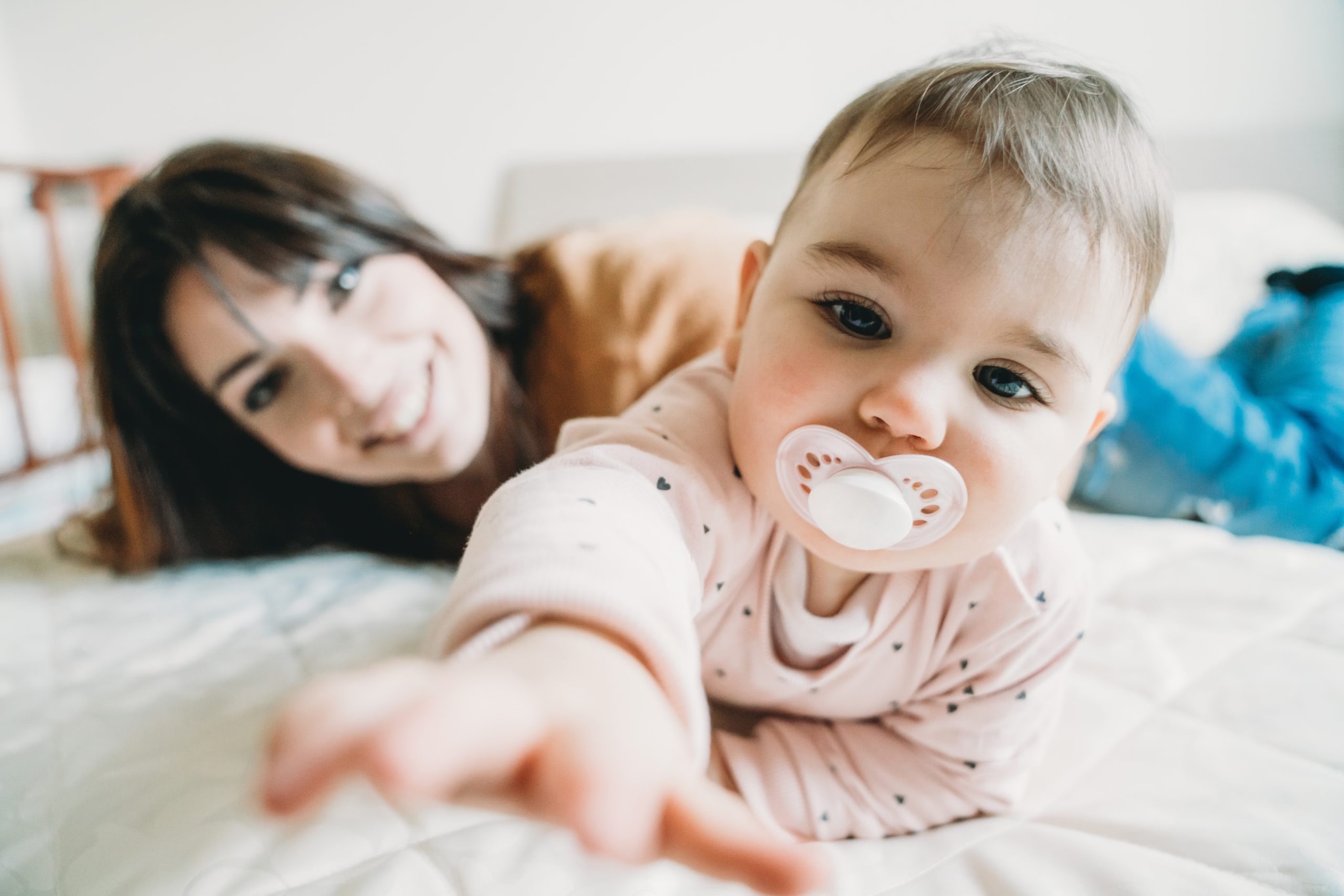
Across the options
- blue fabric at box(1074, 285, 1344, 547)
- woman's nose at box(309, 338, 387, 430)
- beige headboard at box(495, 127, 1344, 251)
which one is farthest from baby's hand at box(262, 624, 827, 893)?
beige headboard at box(495, 127, 1344, 251)

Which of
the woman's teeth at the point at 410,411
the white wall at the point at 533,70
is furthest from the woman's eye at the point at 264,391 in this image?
the white wall at the point at 533,70

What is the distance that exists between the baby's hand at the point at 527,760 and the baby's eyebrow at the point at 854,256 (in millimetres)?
242

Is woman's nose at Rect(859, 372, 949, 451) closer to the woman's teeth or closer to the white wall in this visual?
the woman's teeth

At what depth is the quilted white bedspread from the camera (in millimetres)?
424

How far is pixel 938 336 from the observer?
1.18ft

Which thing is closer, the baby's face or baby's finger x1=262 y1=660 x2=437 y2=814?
baby's finger x1=262 y1=660 x2=437 y2=814

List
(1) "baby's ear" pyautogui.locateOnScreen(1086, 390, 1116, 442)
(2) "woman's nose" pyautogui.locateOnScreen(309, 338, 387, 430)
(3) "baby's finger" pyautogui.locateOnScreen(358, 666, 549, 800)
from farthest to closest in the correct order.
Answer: (2) "woman's nose" pyautogui.locateOnScreen(309, 338, 387, 430) < (1) "baby's ear" pyautogui.locateOnScreen(1086, 390, 1116, 442) < (3) "baby's finger" pyautogui.locateOnScreen(358, 666, 549, 800)

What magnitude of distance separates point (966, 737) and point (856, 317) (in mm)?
302

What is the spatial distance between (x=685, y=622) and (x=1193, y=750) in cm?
45

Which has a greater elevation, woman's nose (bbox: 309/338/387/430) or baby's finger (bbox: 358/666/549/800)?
baby's finger (bbox: 358/666/549/800)

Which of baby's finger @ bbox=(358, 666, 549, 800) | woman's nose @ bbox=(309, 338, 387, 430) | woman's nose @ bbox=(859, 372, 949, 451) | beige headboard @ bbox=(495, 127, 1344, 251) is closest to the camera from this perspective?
baby's finger @ bbox=(358, 666, 549, 800)

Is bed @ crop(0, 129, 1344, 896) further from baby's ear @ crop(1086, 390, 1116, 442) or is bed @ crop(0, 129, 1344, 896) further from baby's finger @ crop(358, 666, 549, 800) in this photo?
baby's ear @ crop(1086, 390, 1116, 442)

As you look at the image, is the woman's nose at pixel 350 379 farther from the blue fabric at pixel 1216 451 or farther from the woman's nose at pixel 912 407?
the blue fabric at pixel 1216 451

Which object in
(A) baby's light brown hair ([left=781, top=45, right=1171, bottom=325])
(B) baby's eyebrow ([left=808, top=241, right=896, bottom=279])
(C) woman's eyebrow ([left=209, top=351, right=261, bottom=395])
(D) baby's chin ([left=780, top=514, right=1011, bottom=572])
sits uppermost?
(A) baby's light brown hair ([left=781, top=45, right=1171, bottom=325])
